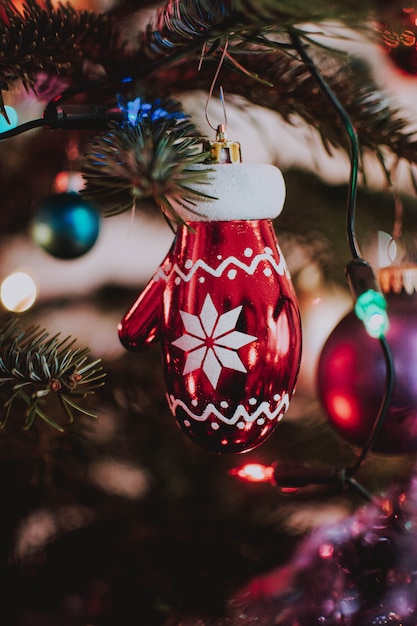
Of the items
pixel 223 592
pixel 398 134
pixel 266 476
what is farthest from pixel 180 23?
pixel 223 592

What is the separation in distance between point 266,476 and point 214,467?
0.20 metres

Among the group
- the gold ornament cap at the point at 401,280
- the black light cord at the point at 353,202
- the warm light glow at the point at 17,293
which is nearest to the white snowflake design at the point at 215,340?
the black light cord at the point at 353,202

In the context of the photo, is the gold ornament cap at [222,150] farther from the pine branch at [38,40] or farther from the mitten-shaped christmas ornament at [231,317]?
the pine branch at [38,40]

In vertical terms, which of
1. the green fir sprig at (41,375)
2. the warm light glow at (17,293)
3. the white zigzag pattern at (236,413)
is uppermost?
the warm light glow at (17,293)

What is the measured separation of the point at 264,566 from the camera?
2.23ft

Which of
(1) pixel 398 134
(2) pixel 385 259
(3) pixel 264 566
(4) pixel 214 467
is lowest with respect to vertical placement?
(3) pixel 264 566

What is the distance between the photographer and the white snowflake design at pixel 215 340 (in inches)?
15.0

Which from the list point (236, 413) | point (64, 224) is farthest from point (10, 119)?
point (236, 413)

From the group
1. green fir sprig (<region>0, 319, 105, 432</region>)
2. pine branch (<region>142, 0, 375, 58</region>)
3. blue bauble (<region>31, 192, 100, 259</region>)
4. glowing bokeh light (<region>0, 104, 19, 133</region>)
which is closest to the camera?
pine branch (<region>142, 0, 375, 58</region>)

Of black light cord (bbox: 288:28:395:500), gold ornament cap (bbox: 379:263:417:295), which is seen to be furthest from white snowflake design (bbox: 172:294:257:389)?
gold ornament cap (bbox: 379:263:417:295)

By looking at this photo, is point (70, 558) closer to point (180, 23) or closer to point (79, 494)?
point (79, 494)

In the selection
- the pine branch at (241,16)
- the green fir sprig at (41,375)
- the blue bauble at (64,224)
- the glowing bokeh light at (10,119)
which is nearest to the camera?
the pine branch at (241,16)

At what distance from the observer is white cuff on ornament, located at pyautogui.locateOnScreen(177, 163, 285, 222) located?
0.39 metres

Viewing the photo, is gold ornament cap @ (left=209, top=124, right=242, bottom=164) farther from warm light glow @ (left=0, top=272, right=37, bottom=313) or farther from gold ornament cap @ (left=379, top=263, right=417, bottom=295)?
warm light glow @ (left=0, top=272, right=37, bottom=313)
